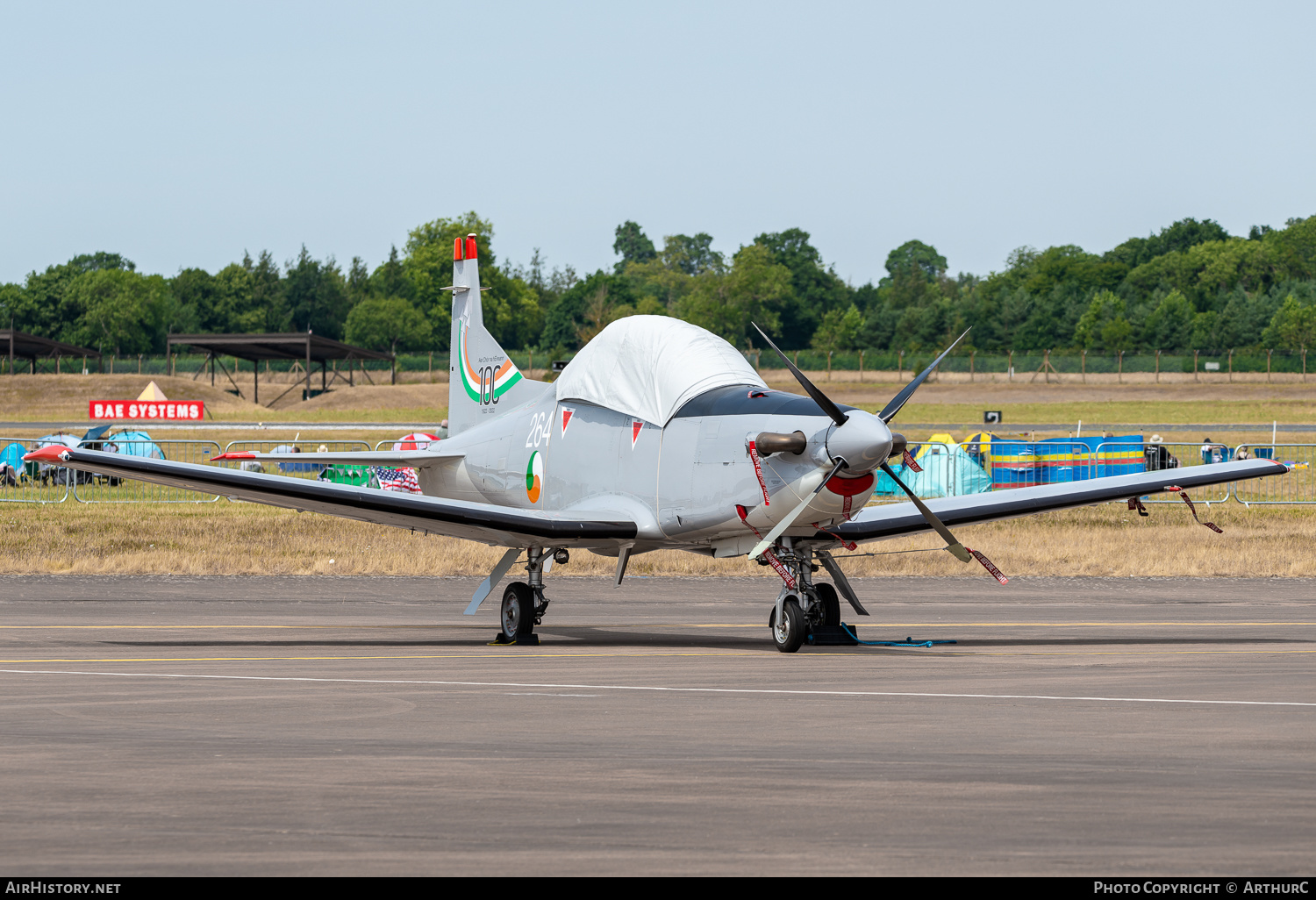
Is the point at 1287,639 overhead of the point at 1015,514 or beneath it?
beneath

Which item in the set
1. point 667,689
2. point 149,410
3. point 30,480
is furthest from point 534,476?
point 149,410

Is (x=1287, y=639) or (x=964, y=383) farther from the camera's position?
(x=964, y=383)

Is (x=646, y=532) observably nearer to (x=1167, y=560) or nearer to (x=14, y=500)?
(x=1167, y=560)

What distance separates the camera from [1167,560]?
25.5 meters

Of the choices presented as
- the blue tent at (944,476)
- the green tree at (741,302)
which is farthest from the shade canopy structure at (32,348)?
the blue tent at (944,476)

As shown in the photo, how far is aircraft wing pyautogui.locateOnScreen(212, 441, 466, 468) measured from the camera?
1828 cm

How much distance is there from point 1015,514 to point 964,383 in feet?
291

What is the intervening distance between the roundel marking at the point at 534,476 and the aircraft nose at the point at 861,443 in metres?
4.90

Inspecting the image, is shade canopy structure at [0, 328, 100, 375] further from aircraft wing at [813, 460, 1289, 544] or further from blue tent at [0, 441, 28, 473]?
aircraft wing at [813, 460, 1289, 544]

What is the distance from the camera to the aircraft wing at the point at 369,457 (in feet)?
60.0

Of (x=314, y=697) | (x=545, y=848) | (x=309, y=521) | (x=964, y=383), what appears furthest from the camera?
(x=964, y=383)

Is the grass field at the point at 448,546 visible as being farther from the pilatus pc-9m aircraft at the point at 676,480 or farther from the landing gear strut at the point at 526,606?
the landing gear strut at the point at 526,606

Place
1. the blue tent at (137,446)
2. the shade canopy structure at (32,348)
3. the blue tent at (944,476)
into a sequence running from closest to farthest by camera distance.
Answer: the blue tent at (944,476), the blue tent at (137,446), the shade canopy structure at (32,348)
